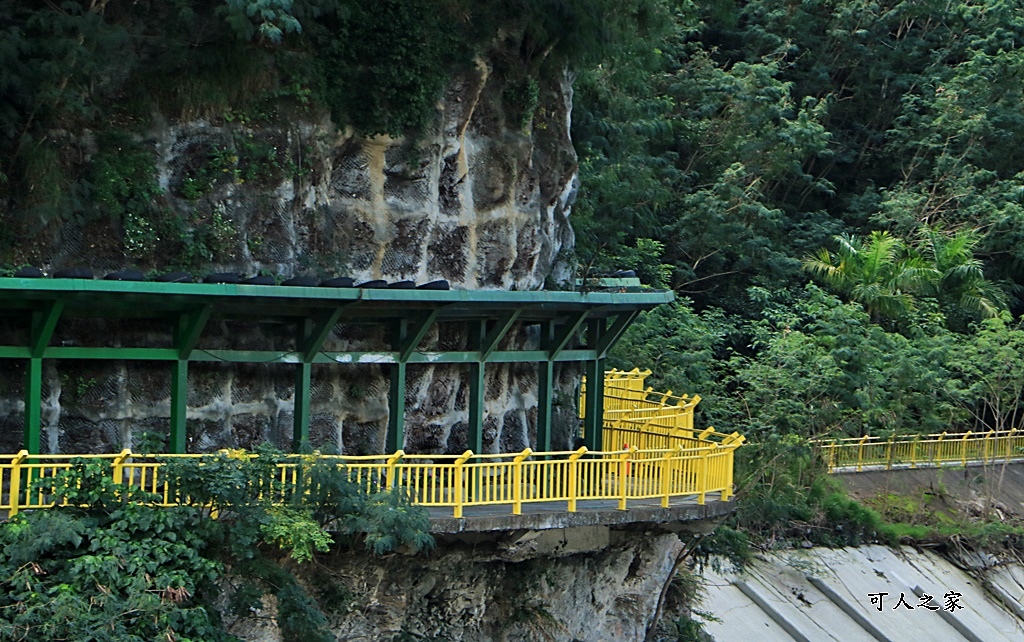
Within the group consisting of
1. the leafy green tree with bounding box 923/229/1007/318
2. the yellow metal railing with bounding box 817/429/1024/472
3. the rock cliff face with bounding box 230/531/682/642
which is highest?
the leafy green tree with bounding box 923/229/1007/318

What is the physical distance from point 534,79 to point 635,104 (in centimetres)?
1544

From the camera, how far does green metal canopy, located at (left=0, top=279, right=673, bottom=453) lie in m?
16.4

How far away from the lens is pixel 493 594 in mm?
19359

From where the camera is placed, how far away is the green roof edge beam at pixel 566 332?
2123cm

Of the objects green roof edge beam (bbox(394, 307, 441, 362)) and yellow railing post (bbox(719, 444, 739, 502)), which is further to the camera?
yellow railing post (bbox(719, 444, 739, 502))

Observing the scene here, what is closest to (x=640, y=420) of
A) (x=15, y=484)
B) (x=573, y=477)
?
(x=573, y=477)

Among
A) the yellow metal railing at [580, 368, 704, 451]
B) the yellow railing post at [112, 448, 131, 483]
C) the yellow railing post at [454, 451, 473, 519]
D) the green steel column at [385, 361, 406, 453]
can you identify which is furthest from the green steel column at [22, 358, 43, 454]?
the yellow metal railing at [580, 368, 704, 451]

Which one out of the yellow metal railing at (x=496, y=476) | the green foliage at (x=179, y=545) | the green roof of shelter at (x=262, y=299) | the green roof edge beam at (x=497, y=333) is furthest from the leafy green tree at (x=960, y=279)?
the green foliage at (x=179, y=545)

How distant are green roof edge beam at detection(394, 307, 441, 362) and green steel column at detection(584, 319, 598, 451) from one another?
4.03 m

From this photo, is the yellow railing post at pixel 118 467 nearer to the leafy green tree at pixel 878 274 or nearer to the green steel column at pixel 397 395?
the green steel column at pixel 397 395

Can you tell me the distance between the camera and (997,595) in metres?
31.8

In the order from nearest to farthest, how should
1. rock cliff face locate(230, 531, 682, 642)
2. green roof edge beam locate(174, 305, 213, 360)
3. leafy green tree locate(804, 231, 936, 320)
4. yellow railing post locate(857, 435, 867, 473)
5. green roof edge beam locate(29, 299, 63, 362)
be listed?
1. green roof edge beam locate(29, 299, 63, 362)
2. green roof edge beam locate(174, 305, 213, 360)
3. rock cliff face locate(230, 531, 682, 642)
4. yellow railing post locate(857, 435, 867, 473)
5. leafy green tree locate(804, 231, 936, 320)

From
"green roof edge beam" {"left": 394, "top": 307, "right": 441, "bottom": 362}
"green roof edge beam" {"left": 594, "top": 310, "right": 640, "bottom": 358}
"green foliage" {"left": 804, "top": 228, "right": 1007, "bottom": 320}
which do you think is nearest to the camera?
Result: "green roof edge beam" {"left": 394, "top": 307, "right": 441, "bottom": 362}

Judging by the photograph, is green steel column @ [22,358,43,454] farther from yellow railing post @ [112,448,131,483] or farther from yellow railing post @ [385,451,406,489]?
yellow railing post @ [385,451,406,489]
